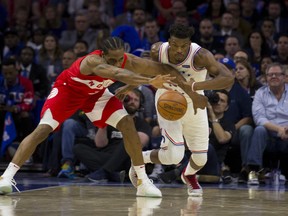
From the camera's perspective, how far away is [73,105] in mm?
7285

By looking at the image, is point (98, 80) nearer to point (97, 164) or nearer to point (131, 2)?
point (97, 164)

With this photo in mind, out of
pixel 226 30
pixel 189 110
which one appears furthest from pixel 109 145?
pixel 226 30

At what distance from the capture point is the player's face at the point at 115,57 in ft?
22.3

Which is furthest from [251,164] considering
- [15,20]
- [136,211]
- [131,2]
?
[15,20]

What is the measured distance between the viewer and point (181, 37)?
22.8 feet

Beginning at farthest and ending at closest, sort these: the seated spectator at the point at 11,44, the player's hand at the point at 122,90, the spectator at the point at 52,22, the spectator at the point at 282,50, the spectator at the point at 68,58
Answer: the spectator at the point at 52,22
the seated spectator at the point at 11,44
the spectator at the point at 282,50
the spectator at the point at 68,58
the player's hand at the point at 122,90

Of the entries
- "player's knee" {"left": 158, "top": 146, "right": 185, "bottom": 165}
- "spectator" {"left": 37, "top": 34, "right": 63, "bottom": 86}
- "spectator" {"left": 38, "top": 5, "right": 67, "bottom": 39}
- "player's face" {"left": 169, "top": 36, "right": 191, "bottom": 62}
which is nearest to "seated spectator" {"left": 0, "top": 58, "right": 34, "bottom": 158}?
"spectator" {"left": 37, "top": 34, "right": 63, "bottom": 86}

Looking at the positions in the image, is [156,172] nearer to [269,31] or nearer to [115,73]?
[115,73]

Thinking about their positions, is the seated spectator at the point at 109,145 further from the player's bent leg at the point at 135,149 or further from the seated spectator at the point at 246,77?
the player's bent leg at the point at 135,149

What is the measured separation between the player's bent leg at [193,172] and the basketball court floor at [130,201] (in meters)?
0.11

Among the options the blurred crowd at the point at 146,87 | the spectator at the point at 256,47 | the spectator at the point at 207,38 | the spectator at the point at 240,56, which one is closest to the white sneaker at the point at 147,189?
the blurred crowd at the point at 146,87

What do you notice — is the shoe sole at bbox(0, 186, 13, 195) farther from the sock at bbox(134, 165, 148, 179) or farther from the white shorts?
the white shorts

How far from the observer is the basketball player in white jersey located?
23.1 ft

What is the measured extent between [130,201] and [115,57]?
1.31 metres
